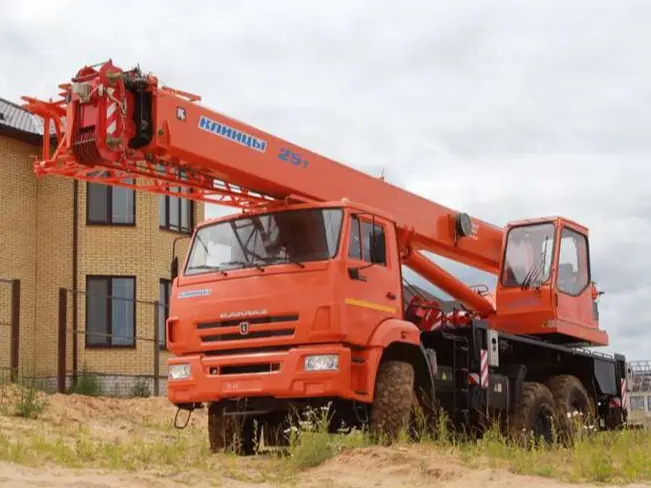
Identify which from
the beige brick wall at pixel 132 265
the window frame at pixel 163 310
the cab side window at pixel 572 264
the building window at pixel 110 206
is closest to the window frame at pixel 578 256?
the cab side window at pixel 572 264

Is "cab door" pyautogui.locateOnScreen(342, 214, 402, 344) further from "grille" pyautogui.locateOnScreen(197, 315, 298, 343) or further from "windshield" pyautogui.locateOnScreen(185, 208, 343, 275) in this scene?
"grille" pyautogui.locateOnScreen(197, 315, 298, 343)

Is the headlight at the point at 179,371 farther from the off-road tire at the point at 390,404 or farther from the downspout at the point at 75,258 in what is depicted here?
the downspout at the point at 75,258

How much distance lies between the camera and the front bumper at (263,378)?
11359 mm

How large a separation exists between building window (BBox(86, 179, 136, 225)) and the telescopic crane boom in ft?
47.5

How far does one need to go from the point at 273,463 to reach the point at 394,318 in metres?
2.24

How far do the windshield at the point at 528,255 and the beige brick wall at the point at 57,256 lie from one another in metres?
11.4

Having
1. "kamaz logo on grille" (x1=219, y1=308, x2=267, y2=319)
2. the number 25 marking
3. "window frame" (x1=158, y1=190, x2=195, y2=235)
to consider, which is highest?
"window frame" (x1=158, y1=190, x2=195, y2=235)

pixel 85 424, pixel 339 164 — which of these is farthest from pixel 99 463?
pixel 85 424

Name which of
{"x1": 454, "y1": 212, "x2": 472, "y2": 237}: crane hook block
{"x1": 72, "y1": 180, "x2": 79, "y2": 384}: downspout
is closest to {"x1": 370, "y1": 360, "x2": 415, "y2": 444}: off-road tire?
{"x1": 454, "y1": 212, "x2": 472, "y2": 237}: crane hook block

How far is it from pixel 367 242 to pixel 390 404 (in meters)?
1.92

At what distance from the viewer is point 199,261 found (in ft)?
42.1

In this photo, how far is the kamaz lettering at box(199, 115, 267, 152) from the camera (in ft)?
39.1

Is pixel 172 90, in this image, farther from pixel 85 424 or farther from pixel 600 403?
pixel 600 403

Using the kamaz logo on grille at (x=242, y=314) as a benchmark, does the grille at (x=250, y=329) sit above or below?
below
